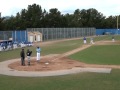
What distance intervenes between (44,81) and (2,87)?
2753 mm

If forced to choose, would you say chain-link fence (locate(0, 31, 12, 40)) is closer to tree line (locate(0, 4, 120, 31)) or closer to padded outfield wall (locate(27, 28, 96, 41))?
padded outfield wall (locate(27, 28, 96, 41))

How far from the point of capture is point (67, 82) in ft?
53.6

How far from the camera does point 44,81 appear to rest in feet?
55.0

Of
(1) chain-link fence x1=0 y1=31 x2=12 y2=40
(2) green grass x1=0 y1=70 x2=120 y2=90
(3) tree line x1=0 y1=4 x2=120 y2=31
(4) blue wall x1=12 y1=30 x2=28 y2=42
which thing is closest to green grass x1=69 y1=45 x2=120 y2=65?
(2) green grass x1=0 y1=70 x2=120 y2=90

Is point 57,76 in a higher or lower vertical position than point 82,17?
lower

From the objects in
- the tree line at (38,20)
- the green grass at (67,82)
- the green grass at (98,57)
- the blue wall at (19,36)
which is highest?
the tree line at (38,20)

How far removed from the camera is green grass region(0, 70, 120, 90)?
48.4 feet

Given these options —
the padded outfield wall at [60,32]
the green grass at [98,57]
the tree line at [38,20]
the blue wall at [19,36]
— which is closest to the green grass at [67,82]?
the green grass at [98,57]

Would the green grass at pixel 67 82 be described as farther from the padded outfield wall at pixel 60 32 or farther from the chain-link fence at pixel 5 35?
the padded outfield wall at pixel 60 32

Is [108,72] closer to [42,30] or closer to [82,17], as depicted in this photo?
[42,30]

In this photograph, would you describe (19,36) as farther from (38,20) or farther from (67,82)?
(67,82)

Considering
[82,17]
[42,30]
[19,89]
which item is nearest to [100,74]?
[19,89]

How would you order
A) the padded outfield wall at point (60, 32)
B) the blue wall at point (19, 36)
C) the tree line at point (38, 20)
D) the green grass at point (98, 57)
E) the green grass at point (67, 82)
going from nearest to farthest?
the green grass at point (67, 82) < the green grass at point (98, 57) < the blue wall at point (19, 36) < the padded outfield wall at point (60, 32) < the tree line at point (38, 20)

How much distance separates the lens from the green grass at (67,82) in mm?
14766
